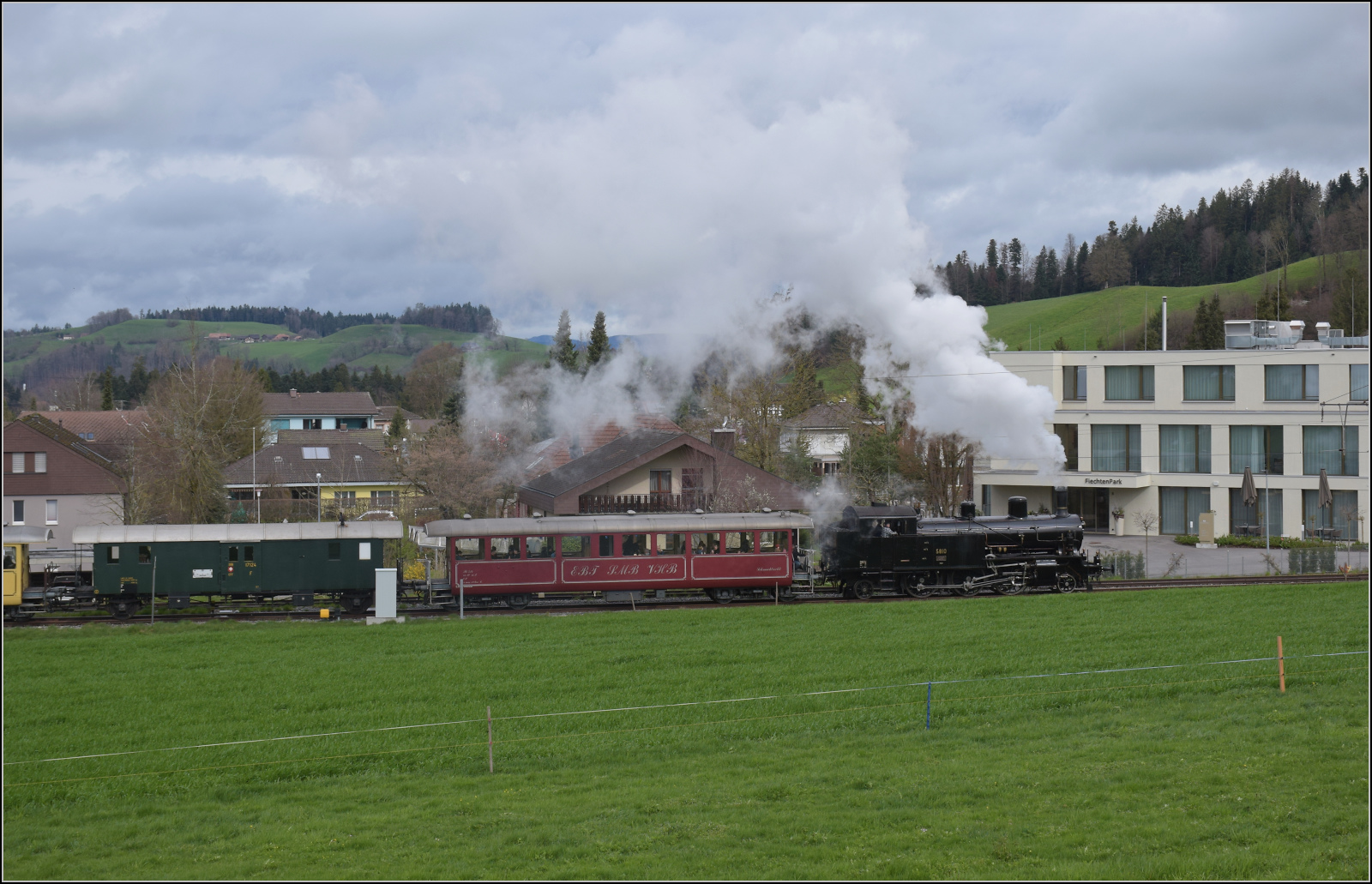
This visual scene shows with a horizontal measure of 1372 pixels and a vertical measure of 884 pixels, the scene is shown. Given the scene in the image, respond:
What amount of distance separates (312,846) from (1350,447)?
50398 millimetres

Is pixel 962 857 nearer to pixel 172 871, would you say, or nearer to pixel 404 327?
pixel 172 871

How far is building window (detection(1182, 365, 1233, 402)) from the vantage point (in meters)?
49.3

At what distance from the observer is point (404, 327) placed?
19225cm

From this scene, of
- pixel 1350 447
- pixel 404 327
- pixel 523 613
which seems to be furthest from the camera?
pixel 404 327

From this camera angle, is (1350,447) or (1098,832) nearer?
(1098,832)

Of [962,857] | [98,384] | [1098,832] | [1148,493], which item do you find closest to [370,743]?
[962,857]

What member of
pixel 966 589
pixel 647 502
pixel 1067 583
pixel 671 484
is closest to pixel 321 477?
pixel 647 502

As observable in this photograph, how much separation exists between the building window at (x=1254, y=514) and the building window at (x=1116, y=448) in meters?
4.47

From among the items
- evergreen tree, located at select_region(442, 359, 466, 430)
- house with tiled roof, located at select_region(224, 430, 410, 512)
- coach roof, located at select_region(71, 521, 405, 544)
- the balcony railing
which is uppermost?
evergreen tree, located at select_region(442, 359, 466, 430)

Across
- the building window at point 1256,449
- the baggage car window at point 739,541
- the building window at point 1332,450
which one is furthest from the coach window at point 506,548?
the building window at point 1332,450

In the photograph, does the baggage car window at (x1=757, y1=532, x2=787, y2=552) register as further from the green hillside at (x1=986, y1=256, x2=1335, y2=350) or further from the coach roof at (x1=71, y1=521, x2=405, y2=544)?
the green hillside at (x1=986, y1=256, x2=1335, y2=350)

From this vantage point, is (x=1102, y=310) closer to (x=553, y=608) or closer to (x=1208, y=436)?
(x=1208, y=436)

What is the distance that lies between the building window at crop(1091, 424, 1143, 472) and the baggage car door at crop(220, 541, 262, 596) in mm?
40833

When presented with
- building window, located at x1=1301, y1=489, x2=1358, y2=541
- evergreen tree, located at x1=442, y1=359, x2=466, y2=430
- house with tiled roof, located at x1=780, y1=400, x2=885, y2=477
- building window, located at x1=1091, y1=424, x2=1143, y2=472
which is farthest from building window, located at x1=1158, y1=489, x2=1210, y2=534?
evergreen tree, located at x1=442, y1=359, x2=466, y2=430
